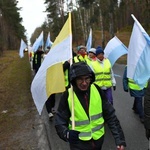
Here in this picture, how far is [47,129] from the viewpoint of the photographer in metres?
7.41

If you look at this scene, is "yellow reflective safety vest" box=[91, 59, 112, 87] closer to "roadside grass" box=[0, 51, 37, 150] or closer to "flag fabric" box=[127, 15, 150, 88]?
"flag fabric" box=[127, 15, 150, 88]

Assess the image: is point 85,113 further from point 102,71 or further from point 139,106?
point 139,106

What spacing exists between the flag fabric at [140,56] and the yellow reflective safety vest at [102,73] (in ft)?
5.85

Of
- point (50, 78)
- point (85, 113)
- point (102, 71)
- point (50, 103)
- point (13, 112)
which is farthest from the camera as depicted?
point (13, 112)

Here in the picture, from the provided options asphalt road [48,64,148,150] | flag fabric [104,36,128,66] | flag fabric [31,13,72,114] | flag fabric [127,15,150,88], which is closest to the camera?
flag fabric [31,13,72,114]

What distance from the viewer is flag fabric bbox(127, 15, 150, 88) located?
518 cm

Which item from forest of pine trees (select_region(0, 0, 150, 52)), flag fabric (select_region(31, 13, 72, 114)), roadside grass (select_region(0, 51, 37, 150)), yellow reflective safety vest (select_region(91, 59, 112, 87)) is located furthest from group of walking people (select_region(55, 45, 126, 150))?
forest of pine trees (select_region(0, 0, 150, 52))

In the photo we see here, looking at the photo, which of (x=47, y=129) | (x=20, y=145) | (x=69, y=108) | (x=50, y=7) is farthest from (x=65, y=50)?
(x=50, y=7)

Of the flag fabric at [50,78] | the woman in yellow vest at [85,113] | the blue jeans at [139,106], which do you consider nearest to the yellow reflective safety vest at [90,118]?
the woman in yellow vest at [85,113]

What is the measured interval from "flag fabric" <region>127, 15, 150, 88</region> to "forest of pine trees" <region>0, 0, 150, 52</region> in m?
23.6

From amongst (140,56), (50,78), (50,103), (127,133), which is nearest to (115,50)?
(50,103)

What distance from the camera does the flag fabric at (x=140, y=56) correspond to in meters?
5.18

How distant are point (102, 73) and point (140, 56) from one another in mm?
2071

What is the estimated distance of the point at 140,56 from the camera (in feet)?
17.1
